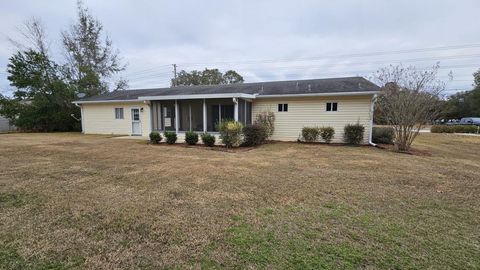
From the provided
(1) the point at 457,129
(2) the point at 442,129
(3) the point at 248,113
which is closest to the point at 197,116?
(3) the point at 248,113

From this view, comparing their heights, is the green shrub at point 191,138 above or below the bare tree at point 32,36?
below

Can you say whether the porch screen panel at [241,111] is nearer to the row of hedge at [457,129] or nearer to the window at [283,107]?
the window at [283,107]

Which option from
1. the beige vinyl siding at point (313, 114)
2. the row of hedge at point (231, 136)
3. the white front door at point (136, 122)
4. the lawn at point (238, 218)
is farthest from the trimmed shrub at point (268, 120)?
the white front door at point (136, 122)

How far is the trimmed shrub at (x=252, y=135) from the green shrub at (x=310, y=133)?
2487 mm

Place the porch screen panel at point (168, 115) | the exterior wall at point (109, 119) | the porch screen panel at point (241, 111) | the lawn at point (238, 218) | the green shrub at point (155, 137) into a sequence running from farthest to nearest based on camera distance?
1. the exterior wall at point (109, 119)
2. the porch screen panel at point (168, 115)
3. the porch screen panel at point (241, 111)
4. the green shrub at point (155, 137)
5. the lawn at point (238, 218)

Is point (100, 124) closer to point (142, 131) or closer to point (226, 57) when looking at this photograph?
point (142, 131)

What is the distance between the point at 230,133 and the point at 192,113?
5.17 metres

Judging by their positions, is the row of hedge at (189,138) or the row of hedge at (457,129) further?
the row of hedge at (457,129)

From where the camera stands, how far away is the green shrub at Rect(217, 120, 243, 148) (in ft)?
34.1

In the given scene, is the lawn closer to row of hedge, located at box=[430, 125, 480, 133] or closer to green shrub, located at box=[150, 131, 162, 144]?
green shrub, located at box=[150, 131, 162, 144]

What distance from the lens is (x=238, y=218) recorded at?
331cm

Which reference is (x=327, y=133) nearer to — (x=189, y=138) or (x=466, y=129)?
(x=189, y=138)

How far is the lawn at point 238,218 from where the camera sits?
2379 mm

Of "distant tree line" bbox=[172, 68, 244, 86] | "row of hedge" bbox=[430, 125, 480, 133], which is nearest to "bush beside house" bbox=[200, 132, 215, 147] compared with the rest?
"row of hedge" bbox=[430, 125, 480, 133]
